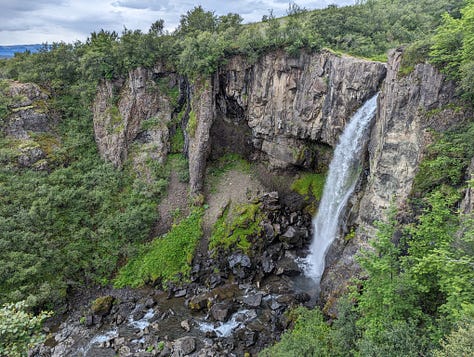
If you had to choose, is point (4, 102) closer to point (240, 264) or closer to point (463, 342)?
point (240, 264)

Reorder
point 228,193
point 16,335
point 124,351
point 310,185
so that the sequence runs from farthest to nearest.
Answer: point 228,193, point 310,185, point 124,351, point 16,335

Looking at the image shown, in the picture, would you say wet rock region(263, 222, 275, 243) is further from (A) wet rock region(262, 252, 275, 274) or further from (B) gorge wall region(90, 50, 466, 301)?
(B) gorge wall region(90, 50, 466, 301)

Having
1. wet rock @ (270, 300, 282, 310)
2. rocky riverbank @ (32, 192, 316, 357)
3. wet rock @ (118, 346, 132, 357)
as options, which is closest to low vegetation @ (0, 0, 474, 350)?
rocky riverbank @ (32, 192, 316, 357)

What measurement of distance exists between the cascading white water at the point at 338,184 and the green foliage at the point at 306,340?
6.10 meters

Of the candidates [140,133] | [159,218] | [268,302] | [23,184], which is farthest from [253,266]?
[23,184]

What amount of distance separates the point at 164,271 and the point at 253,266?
7.87m

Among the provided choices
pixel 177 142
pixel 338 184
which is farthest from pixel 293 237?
pixel 177 142

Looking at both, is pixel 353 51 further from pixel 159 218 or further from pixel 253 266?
pixel 159 218

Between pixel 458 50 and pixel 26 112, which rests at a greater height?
pixel 458 50

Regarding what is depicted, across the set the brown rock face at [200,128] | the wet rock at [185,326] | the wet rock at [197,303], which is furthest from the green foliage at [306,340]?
the brown rock face at [200,128]

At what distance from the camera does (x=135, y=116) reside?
34938mm

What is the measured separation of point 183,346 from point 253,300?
6.20 meters

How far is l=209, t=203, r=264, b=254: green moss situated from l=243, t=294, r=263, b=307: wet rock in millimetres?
4378

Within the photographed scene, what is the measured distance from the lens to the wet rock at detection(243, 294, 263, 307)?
23.1m
